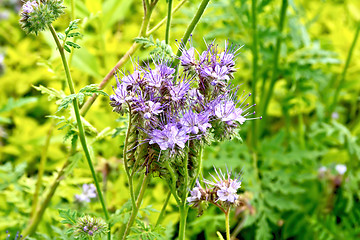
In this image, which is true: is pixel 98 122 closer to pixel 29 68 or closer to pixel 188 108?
pixel 29 68

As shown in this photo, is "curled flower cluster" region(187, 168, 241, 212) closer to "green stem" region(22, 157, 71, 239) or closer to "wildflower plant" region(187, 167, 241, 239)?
"wildflower plant" region(187, 167, 241, 239)

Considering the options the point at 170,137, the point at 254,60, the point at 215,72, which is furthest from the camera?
the point at 254,60

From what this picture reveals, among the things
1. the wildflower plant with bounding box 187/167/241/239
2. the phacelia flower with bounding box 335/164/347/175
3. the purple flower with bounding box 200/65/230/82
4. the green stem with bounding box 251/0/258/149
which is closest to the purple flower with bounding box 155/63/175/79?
the purple flower with bounding box 200/65/230/82

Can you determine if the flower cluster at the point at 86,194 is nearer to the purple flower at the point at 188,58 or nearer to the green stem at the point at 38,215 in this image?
the green stem at the point at 38,215

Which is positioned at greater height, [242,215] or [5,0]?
[5,0]

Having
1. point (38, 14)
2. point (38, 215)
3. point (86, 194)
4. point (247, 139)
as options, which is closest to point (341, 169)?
point (247, 139)

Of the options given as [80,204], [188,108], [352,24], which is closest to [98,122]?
[80,204]

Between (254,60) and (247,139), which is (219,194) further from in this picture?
(247,139)
